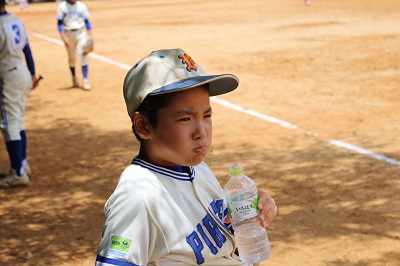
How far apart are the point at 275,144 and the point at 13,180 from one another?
134 inches

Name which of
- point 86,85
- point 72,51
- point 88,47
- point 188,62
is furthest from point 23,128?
point 72,51

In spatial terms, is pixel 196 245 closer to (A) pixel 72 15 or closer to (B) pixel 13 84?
(B) pixel 13 84

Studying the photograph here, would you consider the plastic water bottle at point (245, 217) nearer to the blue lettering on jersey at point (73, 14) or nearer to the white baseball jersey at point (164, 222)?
the white baseball jersey at point (164, 222)

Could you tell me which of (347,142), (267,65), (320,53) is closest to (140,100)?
(347,142)

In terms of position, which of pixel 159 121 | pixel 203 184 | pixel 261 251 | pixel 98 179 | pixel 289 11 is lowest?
pixel 289 11

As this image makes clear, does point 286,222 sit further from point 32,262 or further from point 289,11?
point 289,11

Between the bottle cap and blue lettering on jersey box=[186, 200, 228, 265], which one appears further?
the bottle cap

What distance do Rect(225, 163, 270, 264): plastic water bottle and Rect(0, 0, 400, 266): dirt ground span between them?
105 inches

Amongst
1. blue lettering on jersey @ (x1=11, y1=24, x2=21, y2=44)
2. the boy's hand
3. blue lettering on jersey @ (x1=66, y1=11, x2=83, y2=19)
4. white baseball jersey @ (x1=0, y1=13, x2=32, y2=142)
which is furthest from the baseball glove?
the boy's hand

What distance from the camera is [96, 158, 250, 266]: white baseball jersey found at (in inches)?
110

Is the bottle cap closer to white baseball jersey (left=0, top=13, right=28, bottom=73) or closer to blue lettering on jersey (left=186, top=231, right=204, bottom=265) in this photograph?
blue lettering on jersey (left=186, top=231, right=204, bottom=265)

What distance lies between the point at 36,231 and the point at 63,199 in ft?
3.34

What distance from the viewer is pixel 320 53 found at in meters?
17.5

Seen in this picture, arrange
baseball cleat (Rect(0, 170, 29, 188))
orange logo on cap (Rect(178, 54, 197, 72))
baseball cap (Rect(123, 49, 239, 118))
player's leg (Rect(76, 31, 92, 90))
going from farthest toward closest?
player's leg (Rect(76, 31, 92, 90)), baseball cleat (Rect(0, 170, 29, 188)), orange logo on cap (Rect(178, 54, 197, 72)), baseball cap (Rect(123, 49, 239, 118))
